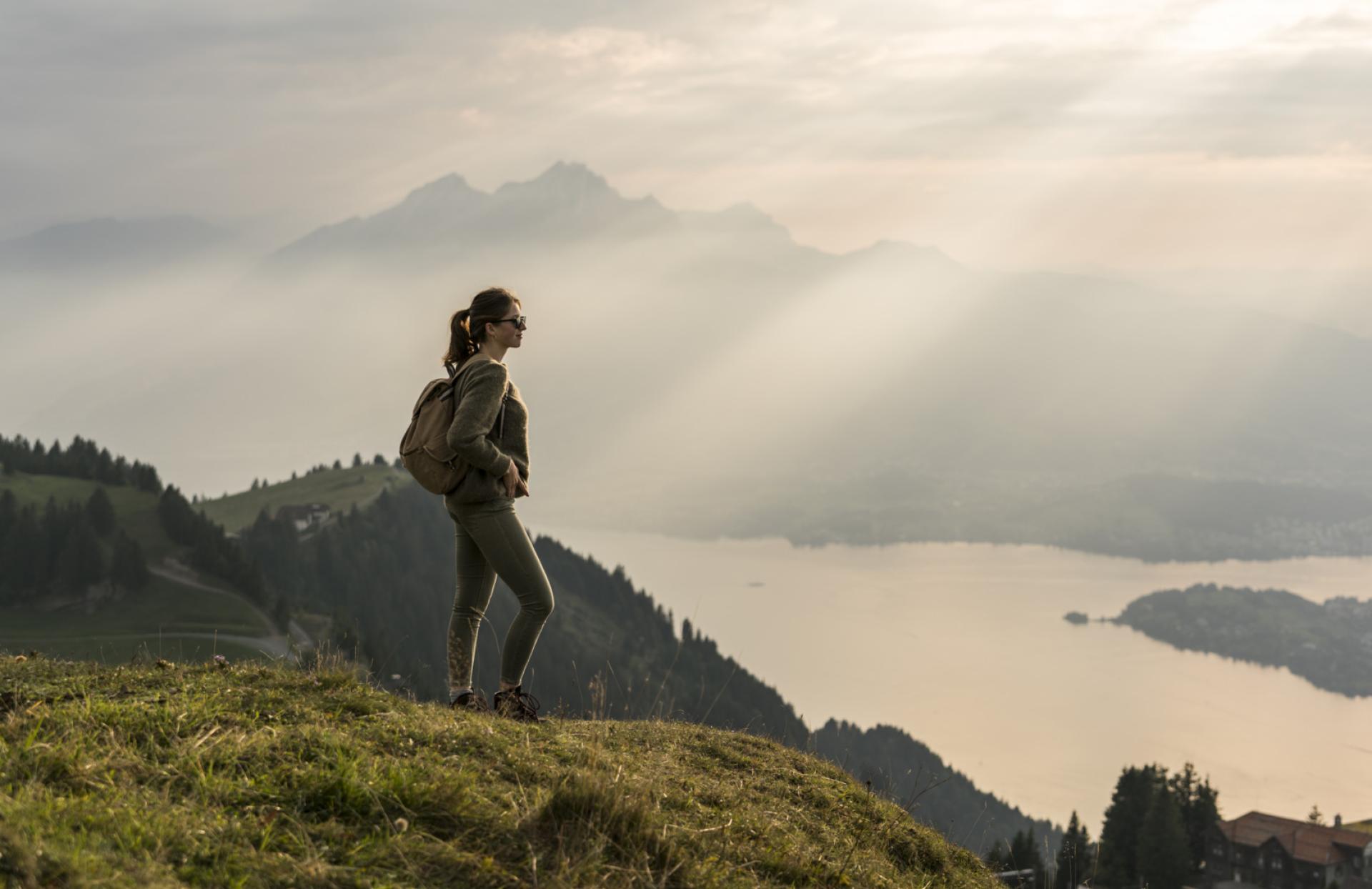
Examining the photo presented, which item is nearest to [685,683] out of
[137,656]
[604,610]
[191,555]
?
[604,610]

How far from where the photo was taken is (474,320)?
22.3ft

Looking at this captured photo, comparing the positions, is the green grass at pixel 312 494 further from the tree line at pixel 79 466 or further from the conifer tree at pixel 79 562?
the conifer tree at pixel 79 562

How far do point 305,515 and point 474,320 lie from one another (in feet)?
489

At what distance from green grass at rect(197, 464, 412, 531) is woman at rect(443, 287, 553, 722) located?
480 feet

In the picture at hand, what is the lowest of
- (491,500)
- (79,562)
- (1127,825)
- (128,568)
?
(1127,825)

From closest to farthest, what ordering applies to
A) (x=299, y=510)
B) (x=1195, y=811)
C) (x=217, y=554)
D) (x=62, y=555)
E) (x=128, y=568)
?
1. (x=1195, y=811)
2. (x=128, y=568)
3. (x=62, y=555)
4. (x=217, y=554)
5. (x=299, y=510)

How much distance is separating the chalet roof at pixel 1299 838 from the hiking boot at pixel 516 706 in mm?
96940

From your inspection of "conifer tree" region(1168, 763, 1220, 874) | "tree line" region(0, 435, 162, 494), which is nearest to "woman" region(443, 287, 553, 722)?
"conifer tree" region(1168, 763, 1220, 874)

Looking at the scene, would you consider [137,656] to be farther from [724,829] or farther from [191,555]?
[191,555]

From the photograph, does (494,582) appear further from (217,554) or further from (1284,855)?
(217,554)

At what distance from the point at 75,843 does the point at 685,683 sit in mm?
123550

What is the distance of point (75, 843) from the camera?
354 centimetres

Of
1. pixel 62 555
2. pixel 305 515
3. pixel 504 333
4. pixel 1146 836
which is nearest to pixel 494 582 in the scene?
pixel 504 333

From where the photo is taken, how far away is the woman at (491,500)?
645 cm
